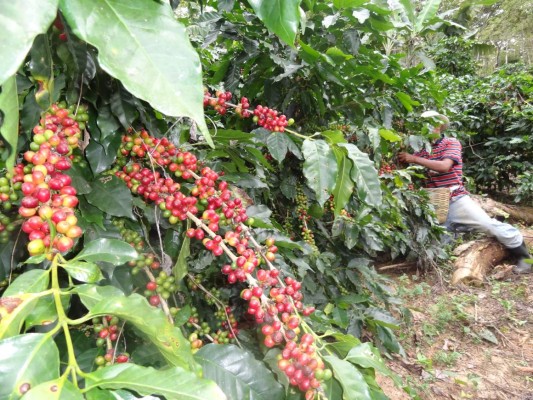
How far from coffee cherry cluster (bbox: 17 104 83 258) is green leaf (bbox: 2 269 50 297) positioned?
4 cm

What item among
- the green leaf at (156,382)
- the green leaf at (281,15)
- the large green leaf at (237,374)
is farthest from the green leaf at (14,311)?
the green leaf at (281,15)

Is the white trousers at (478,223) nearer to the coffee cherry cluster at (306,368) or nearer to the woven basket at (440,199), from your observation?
the woven basket at (440,199)

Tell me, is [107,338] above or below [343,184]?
below

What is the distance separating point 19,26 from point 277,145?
37.3 inches

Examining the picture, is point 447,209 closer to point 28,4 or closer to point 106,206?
point 106,206

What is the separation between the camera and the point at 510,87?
17.8 ft

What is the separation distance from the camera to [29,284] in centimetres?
46

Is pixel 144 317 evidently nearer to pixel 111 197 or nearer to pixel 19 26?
pixel 19 26

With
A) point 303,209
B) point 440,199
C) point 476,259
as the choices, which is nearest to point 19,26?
point 303,209

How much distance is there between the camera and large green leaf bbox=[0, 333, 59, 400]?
36 cm

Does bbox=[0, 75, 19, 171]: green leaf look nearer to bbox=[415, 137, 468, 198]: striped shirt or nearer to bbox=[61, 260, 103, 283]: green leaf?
bbox=[61, 260, 103, 283]: green leaf

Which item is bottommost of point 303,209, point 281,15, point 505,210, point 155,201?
point 505,210

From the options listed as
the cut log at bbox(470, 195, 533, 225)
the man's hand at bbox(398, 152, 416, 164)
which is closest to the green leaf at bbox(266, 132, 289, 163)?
the man's hand at bbox(398, 152, 416, 164)

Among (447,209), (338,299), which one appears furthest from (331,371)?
(447,209)
